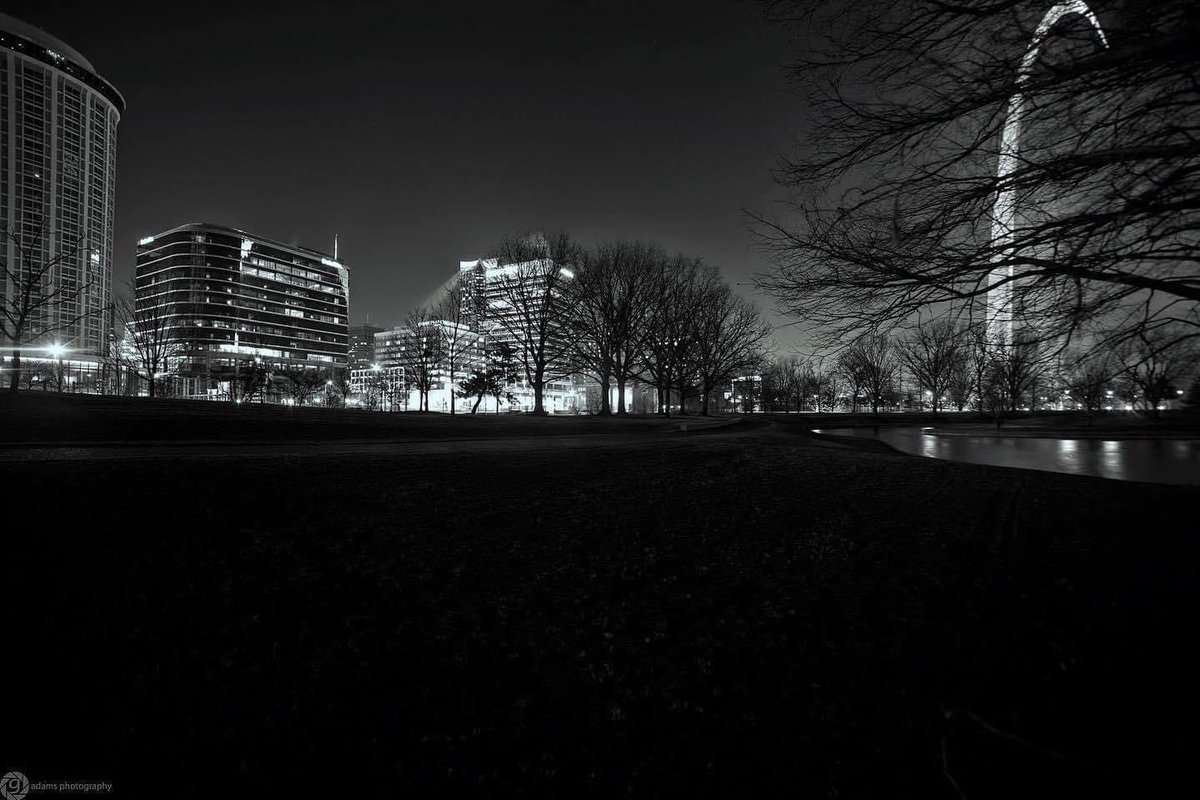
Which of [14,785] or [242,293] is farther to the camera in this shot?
[242,293]

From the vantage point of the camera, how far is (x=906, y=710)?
3053mm

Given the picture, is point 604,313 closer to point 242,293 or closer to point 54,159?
point 242,293

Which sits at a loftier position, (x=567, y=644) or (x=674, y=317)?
(x=674, y=317)

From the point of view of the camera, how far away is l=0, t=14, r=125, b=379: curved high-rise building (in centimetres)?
10306

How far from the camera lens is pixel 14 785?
2.54 metres

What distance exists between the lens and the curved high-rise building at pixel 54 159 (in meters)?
103

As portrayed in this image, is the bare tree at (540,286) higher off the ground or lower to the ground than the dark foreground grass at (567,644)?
higher

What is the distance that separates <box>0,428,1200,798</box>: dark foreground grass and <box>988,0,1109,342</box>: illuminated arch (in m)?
2.78

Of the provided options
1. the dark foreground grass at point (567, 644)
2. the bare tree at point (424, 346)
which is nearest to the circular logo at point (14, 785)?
the dark foreground grass at point (567, 644)

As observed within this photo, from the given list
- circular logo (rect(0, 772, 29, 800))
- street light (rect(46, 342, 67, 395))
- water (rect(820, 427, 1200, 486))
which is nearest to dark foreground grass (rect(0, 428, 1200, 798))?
circular logo (rect(0, 772, 29, 800))

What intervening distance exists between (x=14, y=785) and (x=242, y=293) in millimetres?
158743

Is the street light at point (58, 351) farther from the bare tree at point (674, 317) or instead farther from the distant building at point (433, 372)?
the bare tree at point (674, 317)

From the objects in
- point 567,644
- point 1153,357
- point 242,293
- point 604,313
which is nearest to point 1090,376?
point 1153,357

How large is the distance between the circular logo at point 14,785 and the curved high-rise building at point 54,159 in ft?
448
